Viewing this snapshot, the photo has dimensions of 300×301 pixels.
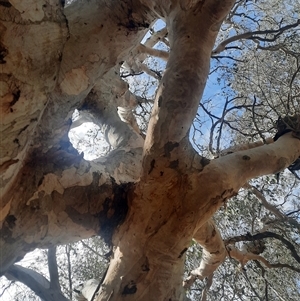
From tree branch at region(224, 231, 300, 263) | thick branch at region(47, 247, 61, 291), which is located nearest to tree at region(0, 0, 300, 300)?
thick branch at region(47, 247, 61, 291)

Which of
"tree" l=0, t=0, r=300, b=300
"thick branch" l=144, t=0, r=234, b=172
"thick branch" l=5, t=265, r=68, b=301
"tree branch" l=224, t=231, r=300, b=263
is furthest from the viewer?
"tree branch" l=224, t=231, r=300, b=263

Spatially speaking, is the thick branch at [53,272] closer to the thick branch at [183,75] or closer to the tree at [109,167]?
the tree at [109,167]

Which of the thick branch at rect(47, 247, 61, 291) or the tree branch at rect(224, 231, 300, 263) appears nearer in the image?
the thick branch at rect(47, 247, 61, 291)

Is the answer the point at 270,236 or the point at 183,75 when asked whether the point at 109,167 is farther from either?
the point at 270,236

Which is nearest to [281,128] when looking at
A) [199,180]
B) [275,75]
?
[199,180]

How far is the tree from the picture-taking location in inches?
47.6

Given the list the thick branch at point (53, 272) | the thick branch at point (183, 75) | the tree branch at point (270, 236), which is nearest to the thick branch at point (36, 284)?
the thick branch at point (53, 272)

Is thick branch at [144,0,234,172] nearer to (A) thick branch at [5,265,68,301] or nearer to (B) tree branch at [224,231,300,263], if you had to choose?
(A) thick branch at [5,265,68,301]

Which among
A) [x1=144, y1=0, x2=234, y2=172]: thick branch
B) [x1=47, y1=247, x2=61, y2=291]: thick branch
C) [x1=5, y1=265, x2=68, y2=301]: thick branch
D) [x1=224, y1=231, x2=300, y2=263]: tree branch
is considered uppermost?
[x1=224, y1=231, x2=300, y2=263]: tree branch

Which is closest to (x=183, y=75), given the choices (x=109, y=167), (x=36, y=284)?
(x=109, y=167)

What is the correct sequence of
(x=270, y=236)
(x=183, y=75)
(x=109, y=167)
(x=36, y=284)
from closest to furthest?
1. (x=183, y=75)
2. (x=109, y=167)
3. (x=36, y=284)
4. (x=270, y=236)

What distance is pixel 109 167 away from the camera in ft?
5.88

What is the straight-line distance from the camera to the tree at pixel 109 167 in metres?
1.21

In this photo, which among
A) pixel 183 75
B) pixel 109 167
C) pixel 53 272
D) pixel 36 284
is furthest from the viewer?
pixel 53 272
